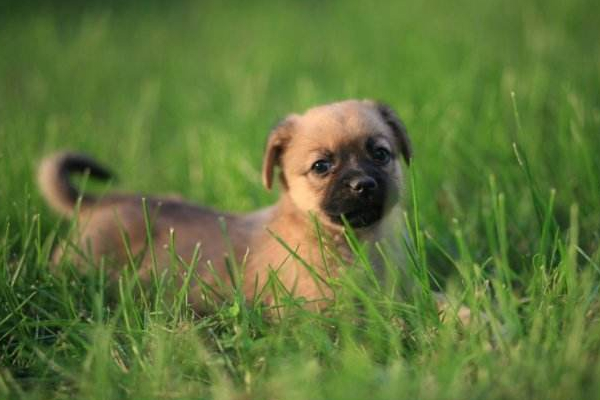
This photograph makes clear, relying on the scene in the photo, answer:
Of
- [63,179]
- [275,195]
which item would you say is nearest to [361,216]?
[275,195]

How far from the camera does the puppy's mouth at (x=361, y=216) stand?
10.3ft

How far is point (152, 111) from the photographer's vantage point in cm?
654

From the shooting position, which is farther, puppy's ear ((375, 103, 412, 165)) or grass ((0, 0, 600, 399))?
puppy's ear ((375, 103, 412, 165))

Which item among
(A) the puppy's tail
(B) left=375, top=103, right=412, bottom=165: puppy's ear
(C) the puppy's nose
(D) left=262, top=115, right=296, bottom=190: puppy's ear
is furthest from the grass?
(D) left=262, top=115, right=296, bottom=190: puppy's ear

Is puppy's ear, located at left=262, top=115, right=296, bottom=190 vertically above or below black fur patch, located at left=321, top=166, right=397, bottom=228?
above

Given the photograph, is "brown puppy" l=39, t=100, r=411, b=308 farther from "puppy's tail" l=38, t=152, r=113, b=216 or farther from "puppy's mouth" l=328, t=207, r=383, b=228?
"puppy's tail" l=38, t=152, r=113, b=216

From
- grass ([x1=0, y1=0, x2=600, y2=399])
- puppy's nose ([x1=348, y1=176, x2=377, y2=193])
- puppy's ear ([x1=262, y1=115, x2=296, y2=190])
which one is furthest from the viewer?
puppy's ear ([x1=262, y1=115, x2=296, y2=190])

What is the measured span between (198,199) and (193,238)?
119 centimetres

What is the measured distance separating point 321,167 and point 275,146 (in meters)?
0.32

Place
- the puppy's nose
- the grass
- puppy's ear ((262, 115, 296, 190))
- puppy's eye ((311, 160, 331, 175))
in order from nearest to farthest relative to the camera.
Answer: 1. the grass
2. the puppy's nose
3. puppy's eye ((311, 160, 331, 175))
4. puppy's ear ((262, 115, 296, 190))

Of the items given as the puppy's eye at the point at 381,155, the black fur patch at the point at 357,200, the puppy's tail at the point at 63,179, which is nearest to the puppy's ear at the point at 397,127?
the puppy's eye at the point at 381,155

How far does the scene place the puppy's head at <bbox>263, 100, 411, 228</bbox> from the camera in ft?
10.3

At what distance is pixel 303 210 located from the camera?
11.0ft

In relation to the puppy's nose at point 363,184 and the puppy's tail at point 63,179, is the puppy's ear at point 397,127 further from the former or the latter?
the puppy's tail at point 63,179
